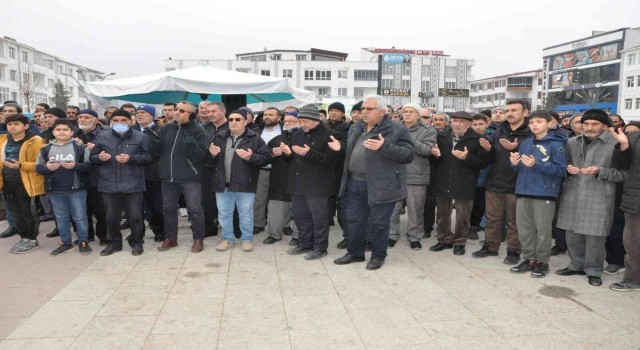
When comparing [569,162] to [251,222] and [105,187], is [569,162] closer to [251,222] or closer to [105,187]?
[251,222]

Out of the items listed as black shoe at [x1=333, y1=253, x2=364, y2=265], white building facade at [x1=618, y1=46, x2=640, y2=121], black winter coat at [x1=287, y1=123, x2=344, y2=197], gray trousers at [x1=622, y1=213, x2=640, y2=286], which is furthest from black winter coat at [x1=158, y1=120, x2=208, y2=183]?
white building facade at [x1=618, y1=46, x2=640, y2=121]

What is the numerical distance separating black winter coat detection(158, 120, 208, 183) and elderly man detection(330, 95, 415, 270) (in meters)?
1.78

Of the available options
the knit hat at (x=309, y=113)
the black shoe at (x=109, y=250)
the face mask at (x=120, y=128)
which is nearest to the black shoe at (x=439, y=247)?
the knit hat at (x=309, y=113)

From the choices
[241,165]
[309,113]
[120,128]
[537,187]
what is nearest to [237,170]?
[241,165]

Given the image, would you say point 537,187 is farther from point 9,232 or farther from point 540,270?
point 9,232

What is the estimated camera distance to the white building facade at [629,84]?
5228 cm

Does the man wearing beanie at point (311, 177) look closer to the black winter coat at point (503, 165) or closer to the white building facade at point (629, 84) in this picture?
the black winter coat at point (503, 165)

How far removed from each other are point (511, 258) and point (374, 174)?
211 cm

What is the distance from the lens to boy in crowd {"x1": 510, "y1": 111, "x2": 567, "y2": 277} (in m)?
5.00

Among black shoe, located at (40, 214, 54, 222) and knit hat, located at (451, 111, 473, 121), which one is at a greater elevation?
knit hat, located at (451, 111, 473, 121)

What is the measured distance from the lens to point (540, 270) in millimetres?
5156

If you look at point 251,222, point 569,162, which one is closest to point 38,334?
point 251,222

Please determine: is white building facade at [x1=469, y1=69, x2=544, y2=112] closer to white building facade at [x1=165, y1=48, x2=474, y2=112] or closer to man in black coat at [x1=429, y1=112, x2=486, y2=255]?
white building facade at [x1=165, y1=48, x2=474, y2=112]

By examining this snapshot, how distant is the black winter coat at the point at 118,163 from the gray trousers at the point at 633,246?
5.55m
